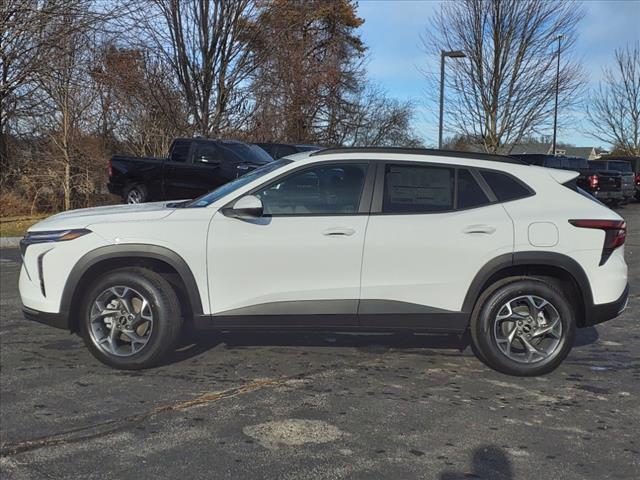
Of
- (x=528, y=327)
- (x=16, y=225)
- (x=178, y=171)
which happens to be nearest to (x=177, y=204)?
(x=528, y=327)

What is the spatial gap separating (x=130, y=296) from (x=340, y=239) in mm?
1660

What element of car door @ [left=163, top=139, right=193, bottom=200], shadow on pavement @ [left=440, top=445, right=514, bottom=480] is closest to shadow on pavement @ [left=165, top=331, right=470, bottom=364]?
shadow on pavement @ [left=440, top=445, right=514, bottom=480]

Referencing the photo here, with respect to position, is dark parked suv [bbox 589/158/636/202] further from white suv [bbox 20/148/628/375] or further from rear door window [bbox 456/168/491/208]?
rear door window [bbox 456/168/491/208]

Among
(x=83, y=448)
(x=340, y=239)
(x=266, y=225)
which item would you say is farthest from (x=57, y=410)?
(x=340, y=239)

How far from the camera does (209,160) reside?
13000 millimetres

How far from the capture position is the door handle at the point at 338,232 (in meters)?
4.50

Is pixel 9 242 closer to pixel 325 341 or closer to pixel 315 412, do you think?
pixel 325 341

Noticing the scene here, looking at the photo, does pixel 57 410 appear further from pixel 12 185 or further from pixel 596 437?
pixel 12 185

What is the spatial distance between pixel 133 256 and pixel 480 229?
2.60m

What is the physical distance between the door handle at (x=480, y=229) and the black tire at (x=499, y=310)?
0.42 m

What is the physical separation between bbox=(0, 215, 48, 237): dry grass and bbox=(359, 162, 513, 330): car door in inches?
411

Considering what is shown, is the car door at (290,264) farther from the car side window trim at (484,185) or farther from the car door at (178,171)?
the car door at (178,171)

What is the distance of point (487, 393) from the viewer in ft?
14.3

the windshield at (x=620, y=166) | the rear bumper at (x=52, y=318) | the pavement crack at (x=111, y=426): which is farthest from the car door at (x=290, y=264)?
the windshield at (x=620, y=166)
